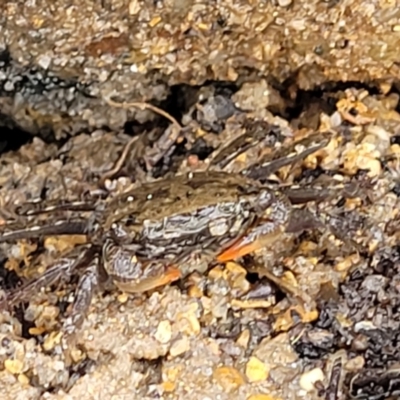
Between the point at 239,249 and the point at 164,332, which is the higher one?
the point at 239,249

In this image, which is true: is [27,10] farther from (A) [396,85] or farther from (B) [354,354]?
(B) [354,354]

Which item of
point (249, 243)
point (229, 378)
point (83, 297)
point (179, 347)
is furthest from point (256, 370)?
point (83, 297)

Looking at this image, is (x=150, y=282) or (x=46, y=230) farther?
(x=46, y=230)

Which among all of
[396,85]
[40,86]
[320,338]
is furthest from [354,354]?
[40,86]

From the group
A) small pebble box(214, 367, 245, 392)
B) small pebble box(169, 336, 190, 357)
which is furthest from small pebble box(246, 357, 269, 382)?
small pebble box(169, 336, 190, 357)

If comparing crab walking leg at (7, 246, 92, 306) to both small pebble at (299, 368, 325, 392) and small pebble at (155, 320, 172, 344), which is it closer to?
small pebble at (155, 320, 172, 344)

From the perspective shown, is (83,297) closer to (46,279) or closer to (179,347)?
(46,279)
